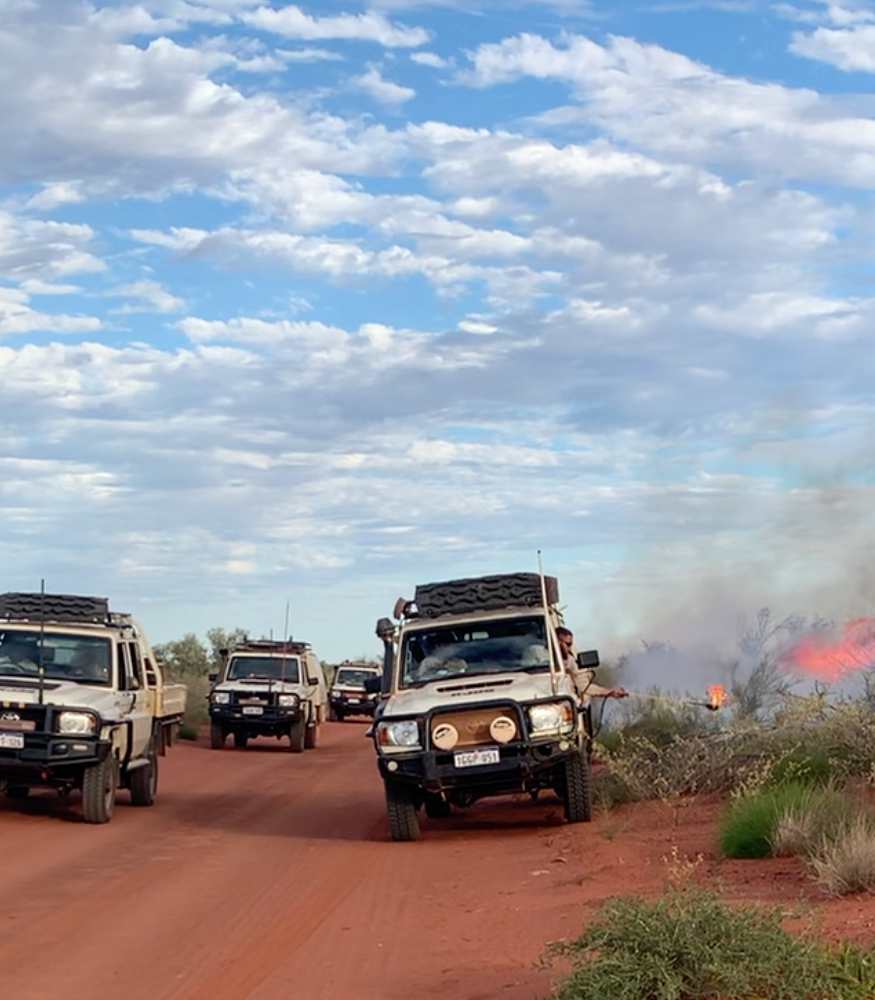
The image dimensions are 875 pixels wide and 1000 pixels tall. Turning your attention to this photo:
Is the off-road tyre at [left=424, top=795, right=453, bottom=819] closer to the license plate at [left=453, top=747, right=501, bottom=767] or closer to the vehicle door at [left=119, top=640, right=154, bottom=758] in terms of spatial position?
the license plate at [left=453, top=747, right=501, bottom=767]

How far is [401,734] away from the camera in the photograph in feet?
47.6

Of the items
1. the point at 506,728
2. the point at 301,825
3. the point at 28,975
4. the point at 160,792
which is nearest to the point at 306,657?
the point at 160,792

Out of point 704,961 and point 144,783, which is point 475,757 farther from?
point 704,961

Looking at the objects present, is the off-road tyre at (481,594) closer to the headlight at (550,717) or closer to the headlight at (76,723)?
the headlight at (550,717)

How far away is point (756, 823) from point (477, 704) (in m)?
3.36

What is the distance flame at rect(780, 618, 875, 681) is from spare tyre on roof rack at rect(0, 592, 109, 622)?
8981 mm

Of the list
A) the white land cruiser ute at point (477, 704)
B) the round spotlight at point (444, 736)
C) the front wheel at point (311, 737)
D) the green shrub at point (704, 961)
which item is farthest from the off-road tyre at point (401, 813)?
the front wheel at point (311, 737)

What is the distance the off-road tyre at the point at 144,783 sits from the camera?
18.5 metres

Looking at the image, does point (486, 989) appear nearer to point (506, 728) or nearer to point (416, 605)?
point (506, 728)

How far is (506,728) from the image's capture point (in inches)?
566

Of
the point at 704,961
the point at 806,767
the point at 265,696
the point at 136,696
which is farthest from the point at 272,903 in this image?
the point at 265,696

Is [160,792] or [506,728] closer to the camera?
[506,728]

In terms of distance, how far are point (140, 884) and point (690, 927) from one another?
631 cm

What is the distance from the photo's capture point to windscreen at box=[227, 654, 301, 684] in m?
33.0
